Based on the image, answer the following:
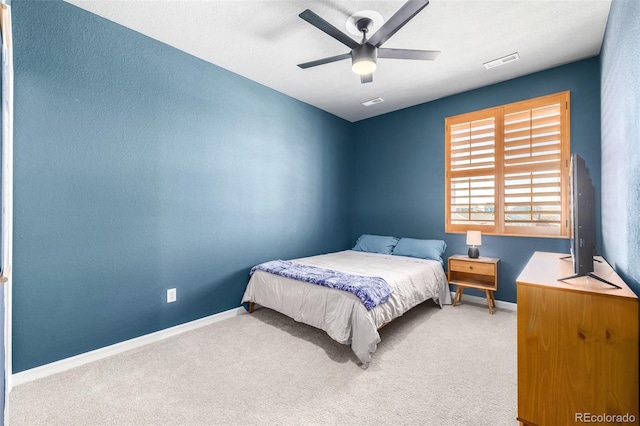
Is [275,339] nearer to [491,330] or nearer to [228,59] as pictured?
[491,330]

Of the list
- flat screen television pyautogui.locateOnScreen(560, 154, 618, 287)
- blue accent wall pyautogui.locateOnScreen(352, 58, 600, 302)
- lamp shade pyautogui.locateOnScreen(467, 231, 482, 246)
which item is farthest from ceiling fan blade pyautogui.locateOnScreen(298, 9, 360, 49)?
lamp shade pyautogui.locateOnScreen(467, 231, 482, 246)

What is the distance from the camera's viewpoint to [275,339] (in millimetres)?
2695

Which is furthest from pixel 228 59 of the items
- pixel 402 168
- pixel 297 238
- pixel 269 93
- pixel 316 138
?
pixel 402 168

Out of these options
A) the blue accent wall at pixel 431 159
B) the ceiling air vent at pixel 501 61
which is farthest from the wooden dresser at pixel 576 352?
the ceiling air vent at pixel 501 61

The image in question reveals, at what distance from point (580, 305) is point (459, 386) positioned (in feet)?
3.39

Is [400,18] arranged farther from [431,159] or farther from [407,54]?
[431,159]

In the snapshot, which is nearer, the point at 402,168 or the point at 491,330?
the point at 491,330

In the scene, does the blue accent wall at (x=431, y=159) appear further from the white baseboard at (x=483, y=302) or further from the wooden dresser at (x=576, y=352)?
the wooden dresser at (x=576, y=352)

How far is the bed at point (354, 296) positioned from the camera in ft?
7.61

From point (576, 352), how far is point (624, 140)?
131cm

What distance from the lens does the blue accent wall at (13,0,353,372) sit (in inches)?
82.3

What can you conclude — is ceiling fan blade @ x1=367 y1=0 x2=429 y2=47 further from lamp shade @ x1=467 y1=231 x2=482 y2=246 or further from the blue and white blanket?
lamp shade @ x1=467 y1=231 x2=482 y2=246

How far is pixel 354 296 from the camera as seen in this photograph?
7.86 ft

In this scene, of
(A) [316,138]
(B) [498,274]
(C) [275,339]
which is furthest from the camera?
(A) [316,138]
